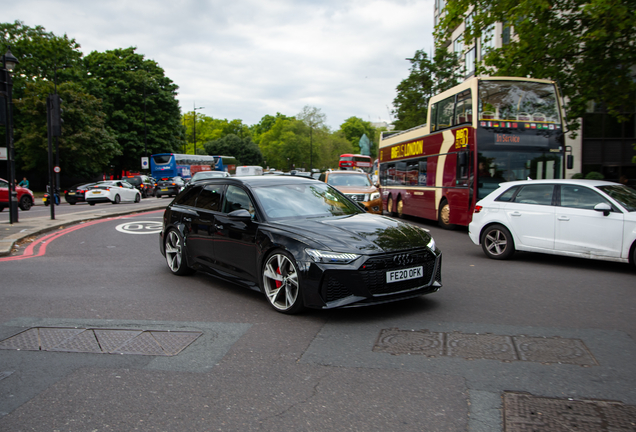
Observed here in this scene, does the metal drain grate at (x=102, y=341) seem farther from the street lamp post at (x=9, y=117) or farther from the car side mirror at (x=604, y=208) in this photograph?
the street lamp post at (x=9, y=117)

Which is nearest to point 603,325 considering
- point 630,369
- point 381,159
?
point 630,369

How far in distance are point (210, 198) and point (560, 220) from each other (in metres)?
5.52

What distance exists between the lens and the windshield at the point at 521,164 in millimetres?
13078

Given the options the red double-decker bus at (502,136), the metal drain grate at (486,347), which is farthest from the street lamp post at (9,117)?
the metal drain grate at (486,347)

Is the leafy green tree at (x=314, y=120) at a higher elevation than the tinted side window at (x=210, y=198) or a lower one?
higher

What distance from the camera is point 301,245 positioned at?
5402 millimetres

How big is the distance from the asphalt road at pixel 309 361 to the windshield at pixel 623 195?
1.23 meters

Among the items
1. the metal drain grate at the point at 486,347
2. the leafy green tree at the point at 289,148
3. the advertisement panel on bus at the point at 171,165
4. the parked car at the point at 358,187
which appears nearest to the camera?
the metal drain grate at the point at 486,347

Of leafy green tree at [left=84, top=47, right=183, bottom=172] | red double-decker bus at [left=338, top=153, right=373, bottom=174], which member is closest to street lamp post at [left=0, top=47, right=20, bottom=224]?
leafy green tree at [left=84, top=47, right=183, bottom=172]

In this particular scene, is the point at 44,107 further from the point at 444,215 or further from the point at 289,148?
the point at 289,148

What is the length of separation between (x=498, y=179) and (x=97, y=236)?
990 cm

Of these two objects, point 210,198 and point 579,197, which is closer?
point 210,198

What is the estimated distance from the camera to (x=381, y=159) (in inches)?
885

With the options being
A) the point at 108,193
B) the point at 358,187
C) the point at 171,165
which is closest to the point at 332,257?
the point at 358,187
